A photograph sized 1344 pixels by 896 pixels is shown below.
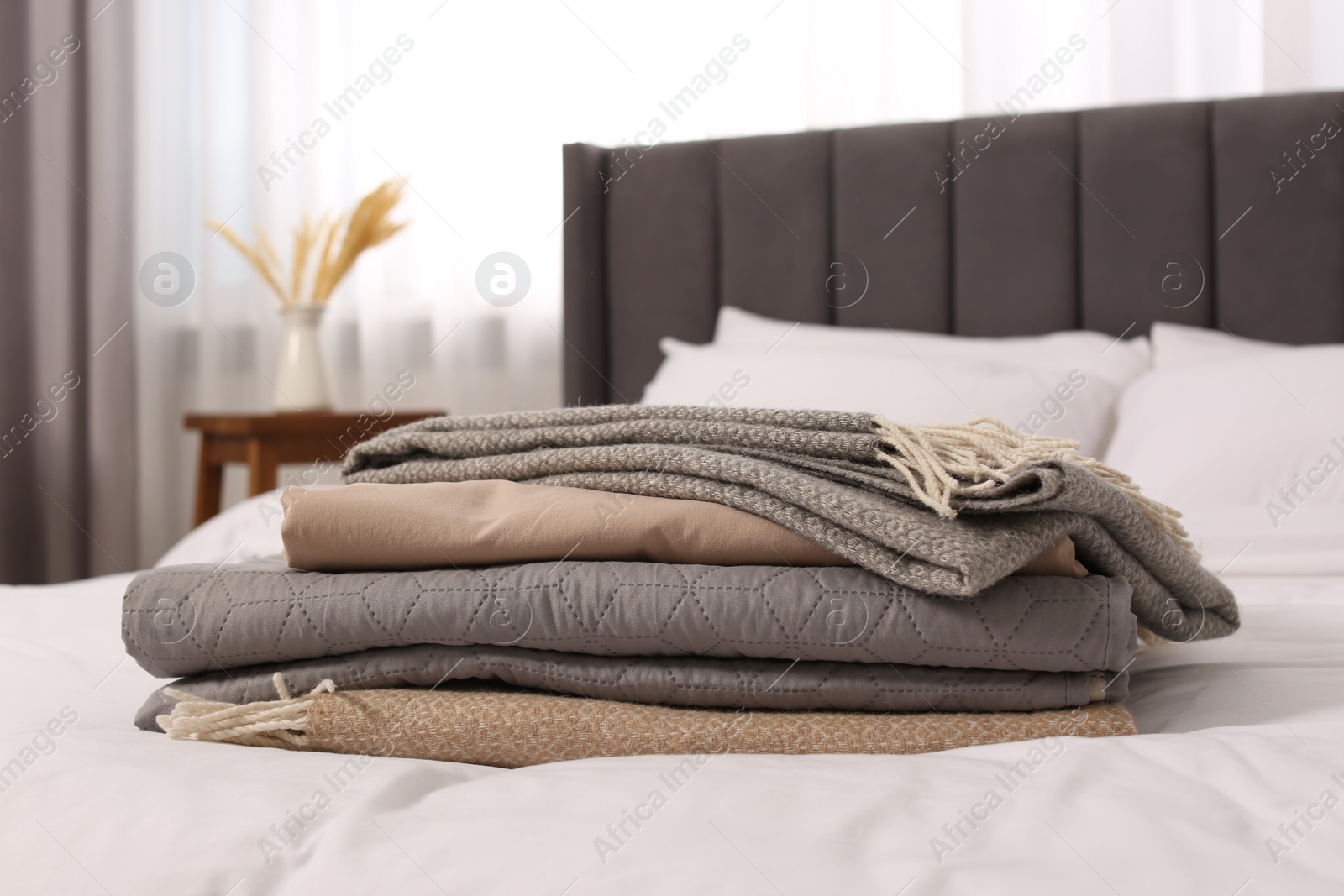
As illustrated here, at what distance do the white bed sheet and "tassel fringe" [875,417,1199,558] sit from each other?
0.45ft

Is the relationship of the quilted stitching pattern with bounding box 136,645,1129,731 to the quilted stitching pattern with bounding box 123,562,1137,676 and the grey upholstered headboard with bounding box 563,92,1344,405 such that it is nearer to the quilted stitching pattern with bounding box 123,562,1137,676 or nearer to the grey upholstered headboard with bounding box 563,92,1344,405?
the quilted stitching pattern with bounding box 123,562,1137,676

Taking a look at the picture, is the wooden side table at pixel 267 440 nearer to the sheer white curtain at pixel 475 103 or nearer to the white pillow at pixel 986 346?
the sheer white curtain at pixel 475 103

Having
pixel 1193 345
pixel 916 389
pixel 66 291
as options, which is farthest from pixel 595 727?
pixel 66 291

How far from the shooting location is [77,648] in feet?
2.91

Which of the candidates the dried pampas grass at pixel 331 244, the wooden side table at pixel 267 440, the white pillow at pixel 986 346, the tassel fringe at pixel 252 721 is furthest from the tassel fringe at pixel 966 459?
the dried pampas grass at pixel 331 244

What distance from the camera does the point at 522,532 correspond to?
59cm

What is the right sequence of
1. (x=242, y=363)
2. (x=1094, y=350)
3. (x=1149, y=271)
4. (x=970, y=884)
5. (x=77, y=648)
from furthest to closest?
(x=242, y=363), (x=1149, y=271), (x=1094, y=350), (x=77, y=648), (x=970, y=884)

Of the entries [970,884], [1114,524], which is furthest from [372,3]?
→ [970,884]

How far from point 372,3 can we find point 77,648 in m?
1.84

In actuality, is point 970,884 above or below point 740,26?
below

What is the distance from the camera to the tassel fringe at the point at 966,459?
1.82ft

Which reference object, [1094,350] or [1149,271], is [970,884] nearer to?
[1094,350]

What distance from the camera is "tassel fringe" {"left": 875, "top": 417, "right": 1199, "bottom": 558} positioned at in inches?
21.8

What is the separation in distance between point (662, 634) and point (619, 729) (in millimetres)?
55
